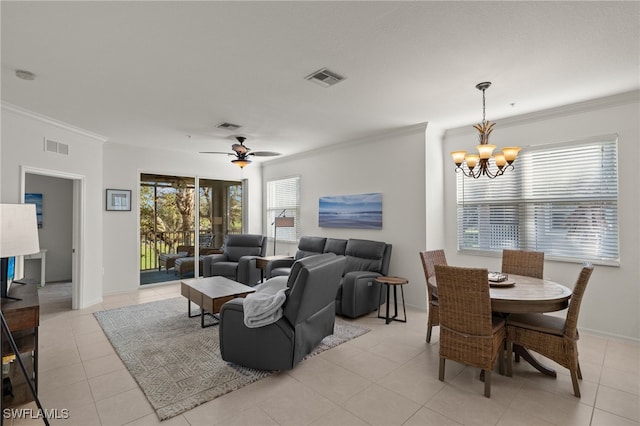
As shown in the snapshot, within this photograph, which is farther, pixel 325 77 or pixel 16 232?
pixel 325 77

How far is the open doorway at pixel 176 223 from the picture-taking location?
20.7ft

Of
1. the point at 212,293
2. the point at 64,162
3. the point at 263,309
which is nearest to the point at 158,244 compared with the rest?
the point at 64,162

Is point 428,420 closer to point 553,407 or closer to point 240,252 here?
point 553,407

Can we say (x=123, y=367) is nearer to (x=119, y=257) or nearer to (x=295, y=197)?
(x=119, y=257)

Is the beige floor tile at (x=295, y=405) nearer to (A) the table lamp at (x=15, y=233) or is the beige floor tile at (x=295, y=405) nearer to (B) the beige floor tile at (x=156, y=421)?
(B) the beige floor tile at (x=156, y=421)

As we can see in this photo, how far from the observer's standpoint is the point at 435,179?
4.84 metres

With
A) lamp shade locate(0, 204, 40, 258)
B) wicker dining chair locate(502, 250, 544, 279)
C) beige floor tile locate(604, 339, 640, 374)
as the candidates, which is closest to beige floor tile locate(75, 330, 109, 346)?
lamp shade locate(0, 204, 40, 258)

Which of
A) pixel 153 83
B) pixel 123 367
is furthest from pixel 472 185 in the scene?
pixel 123 367

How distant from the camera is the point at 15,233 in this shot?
7.68ft

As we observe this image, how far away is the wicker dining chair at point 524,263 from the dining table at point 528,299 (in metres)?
0.51

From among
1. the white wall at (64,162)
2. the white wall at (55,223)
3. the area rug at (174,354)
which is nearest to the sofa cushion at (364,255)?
the area rug at (174,354)

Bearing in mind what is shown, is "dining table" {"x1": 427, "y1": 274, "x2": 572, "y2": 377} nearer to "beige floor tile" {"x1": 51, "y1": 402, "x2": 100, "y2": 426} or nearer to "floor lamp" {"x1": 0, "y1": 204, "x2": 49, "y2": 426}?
"beige floor tile" {"x1": 51, "y1": 402, "x2": 100, "y2": 426}

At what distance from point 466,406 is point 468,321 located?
0.61m

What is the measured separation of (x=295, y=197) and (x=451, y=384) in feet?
16.0
